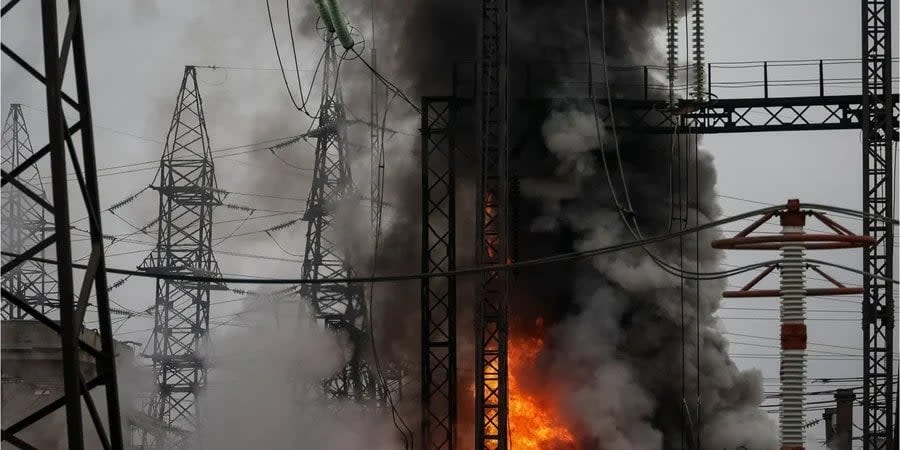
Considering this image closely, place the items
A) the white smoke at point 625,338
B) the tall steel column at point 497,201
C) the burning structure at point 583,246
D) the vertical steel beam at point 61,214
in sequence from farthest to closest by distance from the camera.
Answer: the white smoke at point 625,338 → the burning structure at point 583,246 → the tall steel column at point 497,201 → the vertical steel beam at point 61,214

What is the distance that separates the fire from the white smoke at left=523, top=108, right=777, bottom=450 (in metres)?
0.65

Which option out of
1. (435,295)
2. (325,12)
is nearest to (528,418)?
(435,295)

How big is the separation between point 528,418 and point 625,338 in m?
4.79

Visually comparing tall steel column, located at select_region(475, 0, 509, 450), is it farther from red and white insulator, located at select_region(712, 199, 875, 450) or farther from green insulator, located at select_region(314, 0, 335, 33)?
red and white insulator, located at select_region(712, 199, 875, 450)

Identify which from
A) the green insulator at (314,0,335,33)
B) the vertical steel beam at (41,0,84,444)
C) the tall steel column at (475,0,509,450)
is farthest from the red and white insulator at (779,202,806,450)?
the tall steel column at (475,0,509,450)

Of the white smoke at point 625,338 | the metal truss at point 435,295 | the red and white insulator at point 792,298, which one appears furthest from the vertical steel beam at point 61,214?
the white smoke at point 625,338

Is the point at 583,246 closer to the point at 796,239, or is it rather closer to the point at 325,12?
the point at 325,12

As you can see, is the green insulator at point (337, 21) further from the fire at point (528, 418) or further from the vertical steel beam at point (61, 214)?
the fire at point (528, 418)

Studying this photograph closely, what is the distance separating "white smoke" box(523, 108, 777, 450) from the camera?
134 feet

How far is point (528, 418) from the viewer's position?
128 ft

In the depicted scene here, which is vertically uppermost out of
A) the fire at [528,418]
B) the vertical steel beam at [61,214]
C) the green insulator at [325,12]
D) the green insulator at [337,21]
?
the green insulator at [325,12]

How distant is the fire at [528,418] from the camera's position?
38.5m

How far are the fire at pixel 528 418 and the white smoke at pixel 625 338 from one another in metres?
0.65

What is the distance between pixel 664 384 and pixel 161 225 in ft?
76.0
